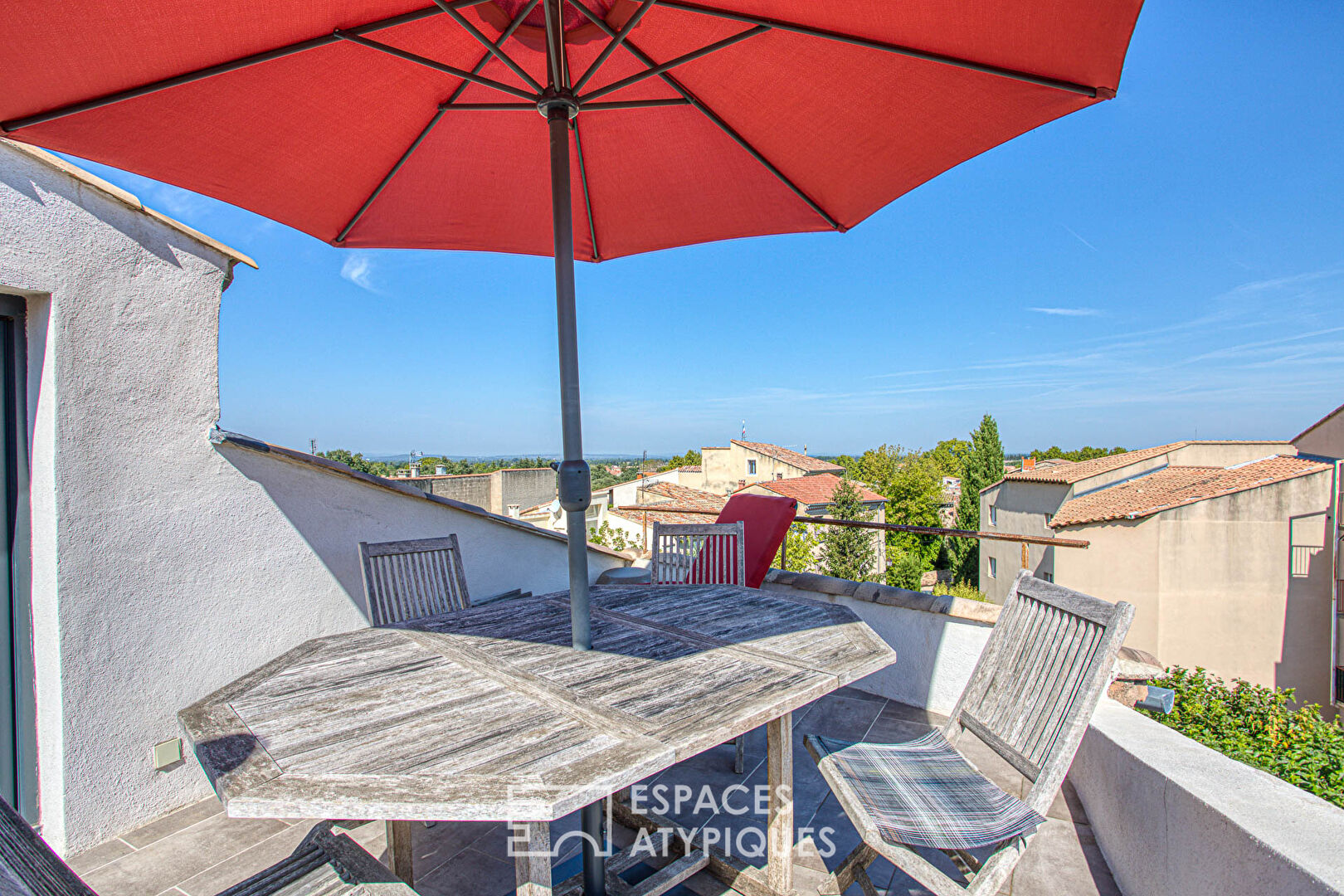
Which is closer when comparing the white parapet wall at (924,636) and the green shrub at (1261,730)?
the green shrub at (1261,730)

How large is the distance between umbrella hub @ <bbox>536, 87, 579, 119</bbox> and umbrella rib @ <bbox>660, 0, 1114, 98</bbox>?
331 millimetres

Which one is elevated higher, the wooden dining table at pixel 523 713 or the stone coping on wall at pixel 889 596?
the wooden dining table at pixel 523 713

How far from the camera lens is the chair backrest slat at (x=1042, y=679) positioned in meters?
1.50

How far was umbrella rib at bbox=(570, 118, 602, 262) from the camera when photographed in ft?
7.64

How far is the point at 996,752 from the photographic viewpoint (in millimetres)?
1769

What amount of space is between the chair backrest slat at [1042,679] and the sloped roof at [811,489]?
65.9 feet

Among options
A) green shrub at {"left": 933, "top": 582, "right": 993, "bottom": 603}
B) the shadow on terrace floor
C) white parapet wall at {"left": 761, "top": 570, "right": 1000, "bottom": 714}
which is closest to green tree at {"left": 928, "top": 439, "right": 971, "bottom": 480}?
green shrub at {"left": 933, "top": 582, "right": 993, "bottom": 603}

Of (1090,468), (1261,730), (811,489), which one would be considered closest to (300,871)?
(1261,730)

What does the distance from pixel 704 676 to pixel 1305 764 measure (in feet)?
7.59

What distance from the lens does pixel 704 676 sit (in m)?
1.58

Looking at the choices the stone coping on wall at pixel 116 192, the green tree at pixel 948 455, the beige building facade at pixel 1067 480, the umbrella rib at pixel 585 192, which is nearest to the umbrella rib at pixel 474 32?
the umbrella rib at pixel 585 192

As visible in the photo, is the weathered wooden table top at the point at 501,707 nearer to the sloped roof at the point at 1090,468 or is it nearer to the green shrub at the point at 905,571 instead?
the sloped roof at the point at 1090,468

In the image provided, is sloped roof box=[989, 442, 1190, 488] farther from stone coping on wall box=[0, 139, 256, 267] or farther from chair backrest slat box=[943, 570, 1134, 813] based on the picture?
stone coping on wall box=[0, 139, 256, 267]

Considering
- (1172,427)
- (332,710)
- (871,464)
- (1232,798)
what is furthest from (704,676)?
(871,464)
